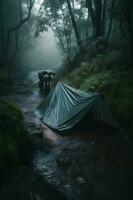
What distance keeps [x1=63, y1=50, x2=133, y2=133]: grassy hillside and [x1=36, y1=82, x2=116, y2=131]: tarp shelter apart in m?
0.65

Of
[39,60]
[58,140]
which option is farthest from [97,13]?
[39,60]

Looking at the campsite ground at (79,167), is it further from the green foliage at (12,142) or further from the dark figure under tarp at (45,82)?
the dark figure under tarp at (45,82)

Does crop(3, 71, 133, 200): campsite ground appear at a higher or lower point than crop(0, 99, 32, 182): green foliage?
lower

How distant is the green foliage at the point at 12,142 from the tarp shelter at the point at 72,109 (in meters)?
2.55

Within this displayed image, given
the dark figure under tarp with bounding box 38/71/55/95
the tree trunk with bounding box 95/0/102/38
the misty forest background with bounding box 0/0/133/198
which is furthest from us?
the dark figure under tarp with bounding box 38/71/55/95

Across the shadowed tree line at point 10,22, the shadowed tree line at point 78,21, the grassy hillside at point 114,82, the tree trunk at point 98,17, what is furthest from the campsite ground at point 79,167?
the shadowed tree line at point 10,22

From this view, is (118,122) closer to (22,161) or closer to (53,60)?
(22,161)

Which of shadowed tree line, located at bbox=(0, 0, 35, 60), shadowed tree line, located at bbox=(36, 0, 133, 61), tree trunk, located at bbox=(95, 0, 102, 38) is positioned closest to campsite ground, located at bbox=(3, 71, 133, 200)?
shadowed tree line, located at bbox=(36, 0, 133, 61)

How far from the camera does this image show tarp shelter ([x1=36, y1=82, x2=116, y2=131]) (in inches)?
393

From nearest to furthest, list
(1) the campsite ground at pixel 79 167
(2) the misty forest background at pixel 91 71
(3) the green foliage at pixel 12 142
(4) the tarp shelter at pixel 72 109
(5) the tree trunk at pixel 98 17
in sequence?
(1) the campsite ground at pixel 79 167 < (3) the green foliage at pixel 12 142 < (2) the misty forest background at pixel 91 71 < (4) the tarp shelter at pixel 72 109 < (5) the tree trunk at pixel 98 17

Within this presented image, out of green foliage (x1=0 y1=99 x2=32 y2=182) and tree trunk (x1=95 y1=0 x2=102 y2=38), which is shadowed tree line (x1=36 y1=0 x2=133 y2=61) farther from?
green foliage (x1=0 y1=99 x2=32 y2=182)

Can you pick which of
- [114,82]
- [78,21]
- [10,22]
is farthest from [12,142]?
[10,22]

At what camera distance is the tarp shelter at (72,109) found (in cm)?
999

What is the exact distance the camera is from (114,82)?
38.4 feet
